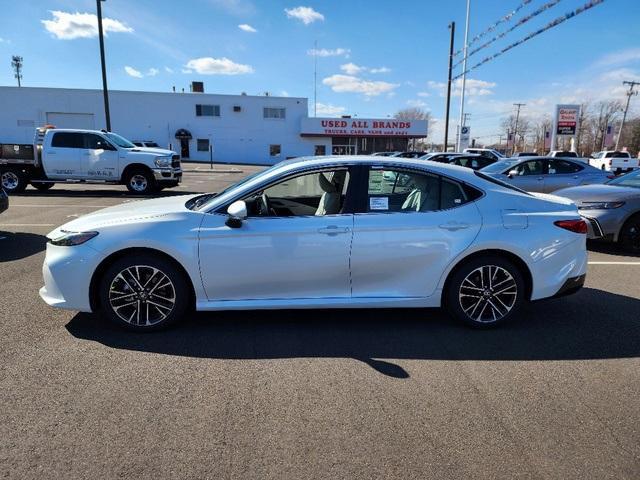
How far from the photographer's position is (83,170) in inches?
579

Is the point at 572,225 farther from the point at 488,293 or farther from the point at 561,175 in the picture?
the point at 561,175

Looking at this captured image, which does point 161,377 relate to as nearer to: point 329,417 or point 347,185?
point 329,417

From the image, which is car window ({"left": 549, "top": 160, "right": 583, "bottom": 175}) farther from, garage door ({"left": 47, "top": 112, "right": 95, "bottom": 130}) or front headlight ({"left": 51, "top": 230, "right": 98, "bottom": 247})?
garage door ({"left": 47, "top": 112, "right": 95, "bottom": 130})

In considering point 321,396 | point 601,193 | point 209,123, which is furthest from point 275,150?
point 321,396

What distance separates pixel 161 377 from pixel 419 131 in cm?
4920

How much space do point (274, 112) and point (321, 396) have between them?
48880 millimetres

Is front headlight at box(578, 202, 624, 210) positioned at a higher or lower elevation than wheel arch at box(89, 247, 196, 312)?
higher

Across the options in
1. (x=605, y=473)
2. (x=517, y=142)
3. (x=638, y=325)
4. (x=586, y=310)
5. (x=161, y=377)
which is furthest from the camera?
(x=517, y=142)

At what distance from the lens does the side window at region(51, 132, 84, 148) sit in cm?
1468

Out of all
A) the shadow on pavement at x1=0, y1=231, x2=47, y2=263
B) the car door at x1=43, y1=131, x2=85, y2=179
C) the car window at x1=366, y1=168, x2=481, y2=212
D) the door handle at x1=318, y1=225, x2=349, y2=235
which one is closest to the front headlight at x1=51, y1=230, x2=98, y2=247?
the door handle at x1=318, y1=225, x2=349, y2=235

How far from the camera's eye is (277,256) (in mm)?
3797

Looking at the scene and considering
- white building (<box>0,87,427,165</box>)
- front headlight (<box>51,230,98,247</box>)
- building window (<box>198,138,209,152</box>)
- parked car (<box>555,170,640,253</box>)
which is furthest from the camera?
building window (<box>198,138,209,152</box>)

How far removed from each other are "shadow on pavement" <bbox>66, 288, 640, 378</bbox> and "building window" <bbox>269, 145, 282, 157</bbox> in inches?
1847

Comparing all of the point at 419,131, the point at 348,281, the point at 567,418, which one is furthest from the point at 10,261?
the point at 419,131
